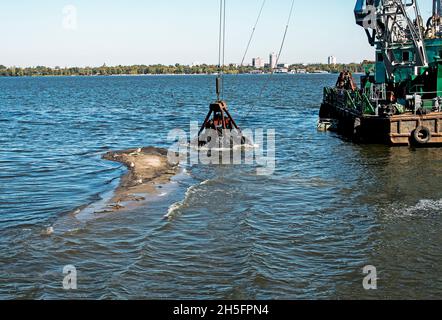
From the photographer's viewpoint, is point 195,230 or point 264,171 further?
point 264,171

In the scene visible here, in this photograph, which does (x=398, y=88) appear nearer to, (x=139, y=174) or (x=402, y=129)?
(x=402, y=129)

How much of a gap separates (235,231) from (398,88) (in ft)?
80.3

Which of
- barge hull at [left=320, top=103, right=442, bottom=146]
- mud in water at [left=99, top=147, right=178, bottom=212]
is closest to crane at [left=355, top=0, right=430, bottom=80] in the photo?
barge hull at [left=320, top=103, right=442, bottom=146]

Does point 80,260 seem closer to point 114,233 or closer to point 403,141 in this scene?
point 114,233

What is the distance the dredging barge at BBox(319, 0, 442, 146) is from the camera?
91.9ft

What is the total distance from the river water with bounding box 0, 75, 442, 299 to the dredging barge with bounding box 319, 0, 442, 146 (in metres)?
1.75

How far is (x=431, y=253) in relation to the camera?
42.2 feet

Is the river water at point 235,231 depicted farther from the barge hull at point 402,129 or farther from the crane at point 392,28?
the crane at point 392,28

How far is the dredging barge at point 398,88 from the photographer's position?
28.0 metres

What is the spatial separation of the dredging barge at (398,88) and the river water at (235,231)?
175cm
